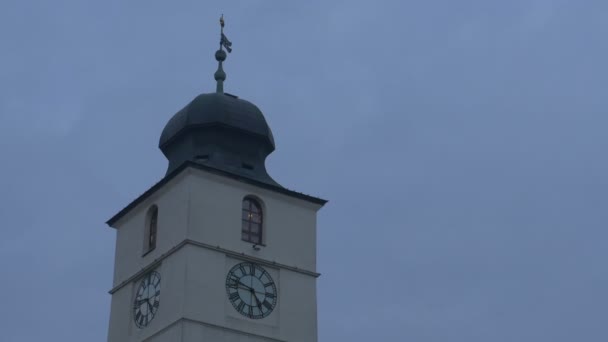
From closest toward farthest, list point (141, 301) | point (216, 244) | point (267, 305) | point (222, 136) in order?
point (216, 244) → point (267, 305) → point (141, 301) → point (222, 136)

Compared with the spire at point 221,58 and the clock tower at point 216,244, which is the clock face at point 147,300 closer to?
the clock tower at point 216,244

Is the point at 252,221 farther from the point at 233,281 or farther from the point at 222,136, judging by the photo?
the point at 222,136

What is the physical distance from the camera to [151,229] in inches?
2064

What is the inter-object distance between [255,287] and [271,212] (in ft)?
10.4

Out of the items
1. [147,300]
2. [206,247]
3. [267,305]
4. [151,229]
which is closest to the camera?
[206,247]

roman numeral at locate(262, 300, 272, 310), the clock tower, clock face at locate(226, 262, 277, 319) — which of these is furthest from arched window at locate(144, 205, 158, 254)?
roman numeral at locate(262, 300, 272, 310)

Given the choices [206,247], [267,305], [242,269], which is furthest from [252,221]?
[267,305]

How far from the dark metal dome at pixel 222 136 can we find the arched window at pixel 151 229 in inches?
63.9

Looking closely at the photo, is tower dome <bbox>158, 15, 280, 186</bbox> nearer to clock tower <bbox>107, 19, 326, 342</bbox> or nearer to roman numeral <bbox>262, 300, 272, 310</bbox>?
clock tower <bbox>107, 19, 326, 342</bbox>

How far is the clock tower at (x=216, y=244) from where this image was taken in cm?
4900

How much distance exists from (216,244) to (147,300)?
3.15 m

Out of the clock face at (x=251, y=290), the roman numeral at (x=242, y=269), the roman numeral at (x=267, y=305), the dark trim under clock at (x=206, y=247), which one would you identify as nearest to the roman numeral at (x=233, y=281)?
the clock face at (x=251, y=290)

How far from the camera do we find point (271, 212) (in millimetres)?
52188

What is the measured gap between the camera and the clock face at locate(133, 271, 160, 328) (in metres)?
50.1
